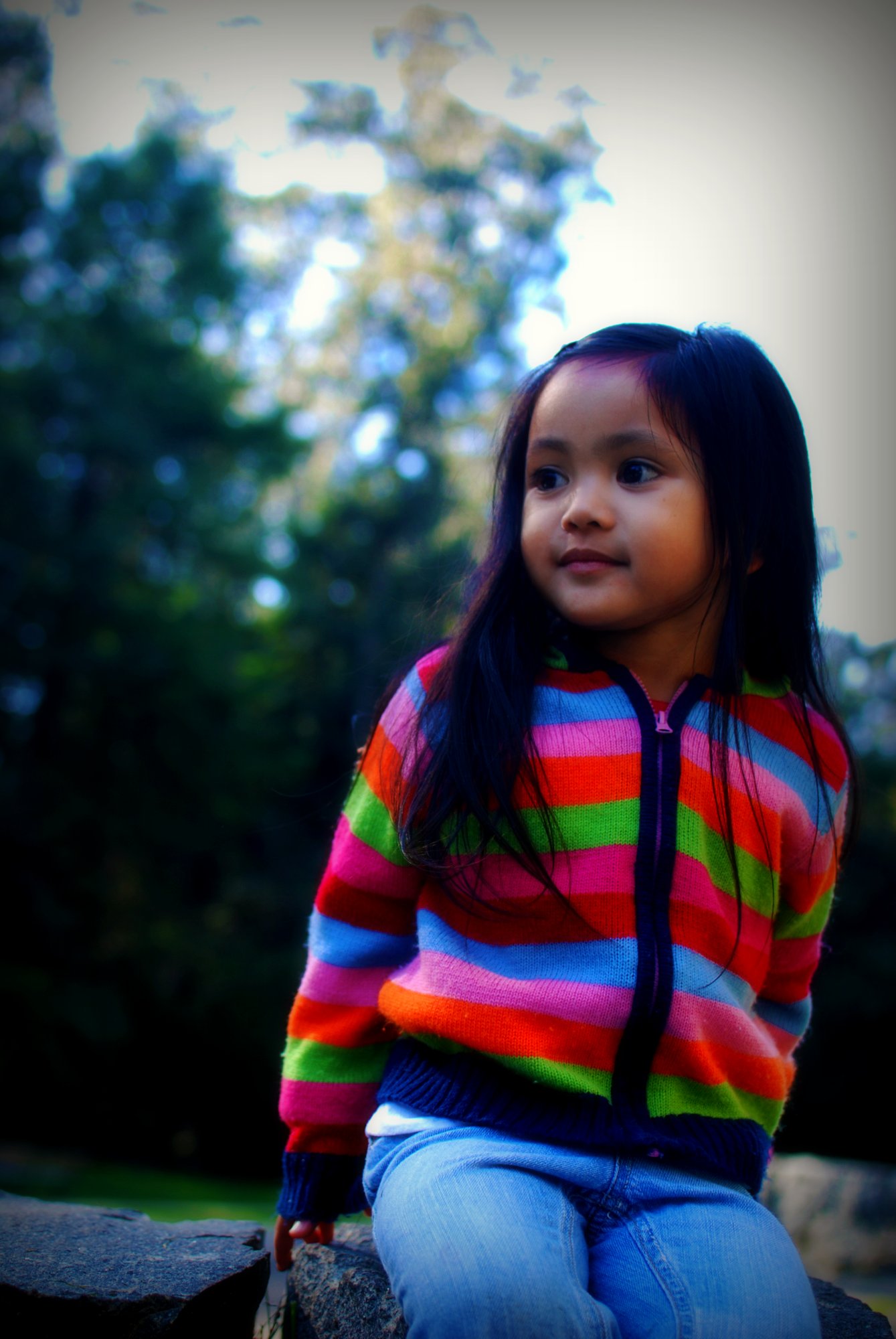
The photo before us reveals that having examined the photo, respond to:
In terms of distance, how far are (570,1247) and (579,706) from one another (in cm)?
70

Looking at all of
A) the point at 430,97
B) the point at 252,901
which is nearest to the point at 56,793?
the point at 252,901

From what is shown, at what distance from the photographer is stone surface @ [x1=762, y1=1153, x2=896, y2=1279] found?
4.72 metres

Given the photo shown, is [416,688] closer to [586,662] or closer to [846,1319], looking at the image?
[586,662]

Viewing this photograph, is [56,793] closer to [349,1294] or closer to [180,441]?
[180,441]

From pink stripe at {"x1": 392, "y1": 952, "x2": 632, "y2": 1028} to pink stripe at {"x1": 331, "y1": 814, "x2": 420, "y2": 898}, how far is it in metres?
0.13

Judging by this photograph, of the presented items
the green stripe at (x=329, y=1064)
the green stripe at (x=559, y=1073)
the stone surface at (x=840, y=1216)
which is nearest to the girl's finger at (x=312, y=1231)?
the green stripe at (x=329, y=1064)

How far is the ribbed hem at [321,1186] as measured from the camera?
1521 millimetres

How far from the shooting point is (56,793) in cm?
1023

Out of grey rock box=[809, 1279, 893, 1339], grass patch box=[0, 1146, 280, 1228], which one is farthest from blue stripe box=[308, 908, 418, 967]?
grass patch box=[0, 1146, 280, 1228]

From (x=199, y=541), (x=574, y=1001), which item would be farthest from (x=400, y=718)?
(x=199, y=541)

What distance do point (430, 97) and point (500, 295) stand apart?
310cm

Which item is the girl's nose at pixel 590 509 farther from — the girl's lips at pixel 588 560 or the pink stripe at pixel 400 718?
the pink stripe at pixel 400 718

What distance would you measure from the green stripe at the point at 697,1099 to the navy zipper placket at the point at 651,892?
0.02 m

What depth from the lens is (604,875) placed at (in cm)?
144
